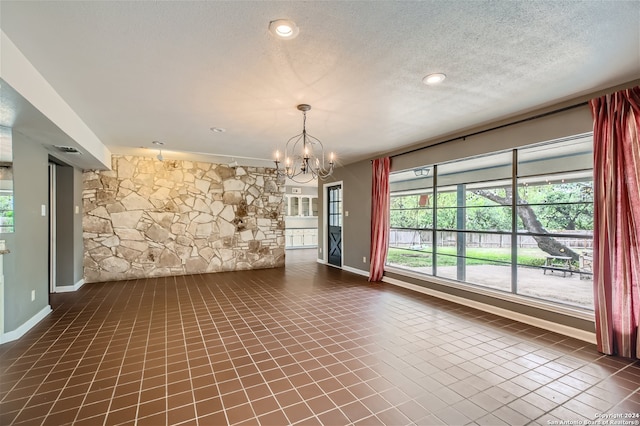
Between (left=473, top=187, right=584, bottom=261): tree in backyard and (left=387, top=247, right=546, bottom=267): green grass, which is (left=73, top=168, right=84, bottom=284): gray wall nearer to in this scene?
(left=387, top=247, right=546, bottom=267): green grass

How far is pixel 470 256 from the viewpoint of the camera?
182 inches

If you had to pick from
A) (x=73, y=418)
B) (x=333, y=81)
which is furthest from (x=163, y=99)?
(x=73, y=418)

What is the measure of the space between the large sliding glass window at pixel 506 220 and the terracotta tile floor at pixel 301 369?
1009mm

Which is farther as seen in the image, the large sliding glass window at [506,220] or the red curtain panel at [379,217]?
the red curtain panel at [379,217]

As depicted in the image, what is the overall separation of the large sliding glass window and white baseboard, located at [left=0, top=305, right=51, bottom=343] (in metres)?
5.40

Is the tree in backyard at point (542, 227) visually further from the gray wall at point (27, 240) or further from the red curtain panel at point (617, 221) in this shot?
the gray wall at point (27, 240)

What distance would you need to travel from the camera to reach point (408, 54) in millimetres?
2201

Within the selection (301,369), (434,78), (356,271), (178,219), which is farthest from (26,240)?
(356,271)

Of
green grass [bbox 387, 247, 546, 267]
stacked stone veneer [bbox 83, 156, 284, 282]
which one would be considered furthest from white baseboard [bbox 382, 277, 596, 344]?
stacked stone veneer [bbox 83, 156, 284, 282]

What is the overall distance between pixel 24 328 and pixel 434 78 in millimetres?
5074

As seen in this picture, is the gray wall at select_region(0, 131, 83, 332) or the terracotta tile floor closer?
the terracotta tile floor

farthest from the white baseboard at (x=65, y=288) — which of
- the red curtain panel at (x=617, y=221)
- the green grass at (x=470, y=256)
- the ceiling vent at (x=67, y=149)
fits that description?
the red curtain panel at (x=617, y=221)

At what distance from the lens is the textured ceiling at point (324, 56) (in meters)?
1.73

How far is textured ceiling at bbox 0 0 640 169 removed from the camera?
68.2 inches
